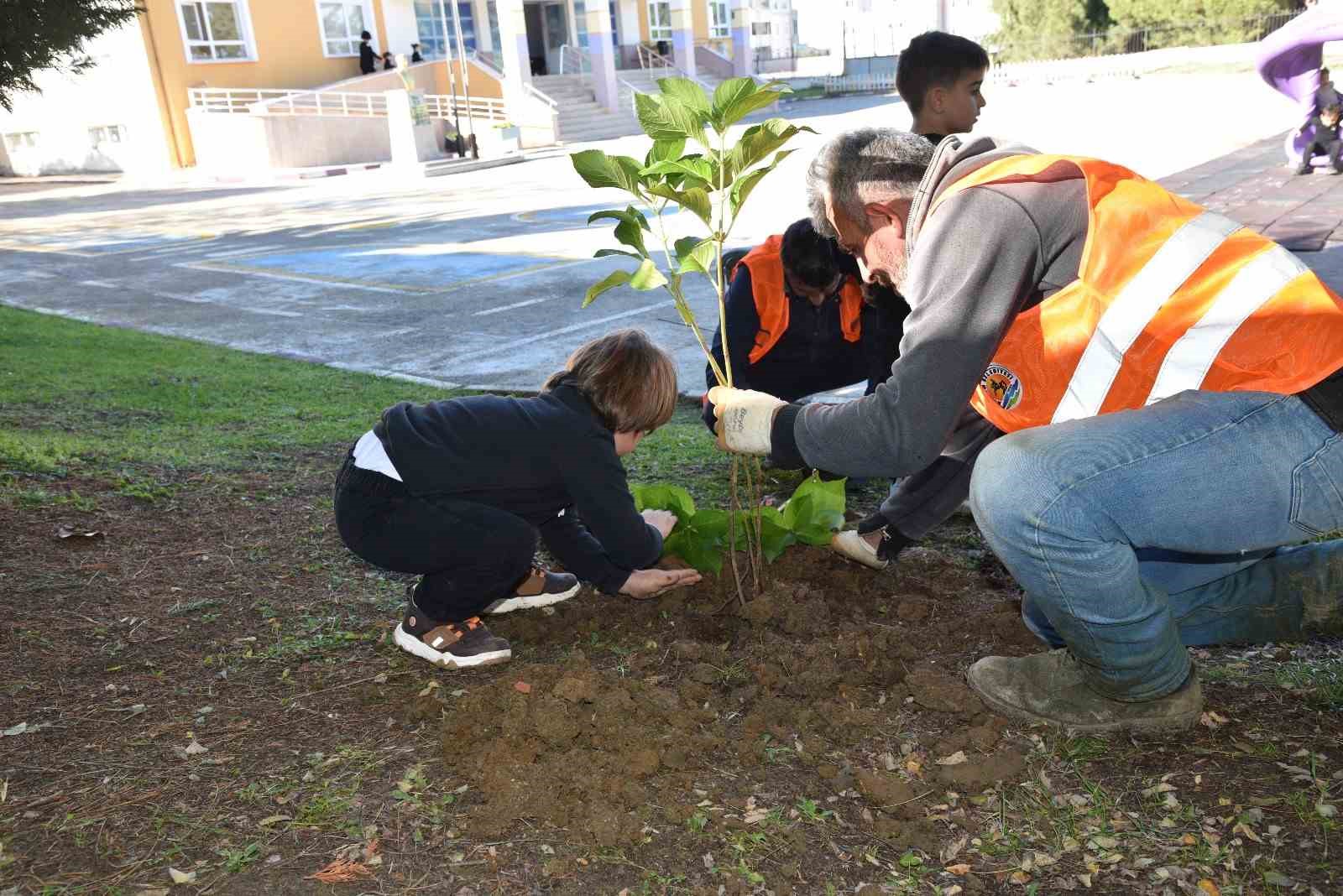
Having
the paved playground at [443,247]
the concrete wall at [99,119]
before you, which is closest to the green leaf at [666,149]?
the paved playground at [443,247]

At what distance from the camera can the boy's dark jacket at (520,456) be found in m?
2.62

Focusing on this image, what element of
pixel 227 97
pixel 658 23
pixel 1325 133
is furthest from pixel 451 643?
pixel 658 23

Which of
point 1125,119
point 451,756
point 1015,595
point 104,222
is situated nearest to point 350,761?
point 451,756

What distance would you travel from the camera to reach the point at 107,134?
100 feet

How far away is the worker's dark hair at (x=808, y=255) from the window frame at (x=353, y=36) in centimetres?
3084

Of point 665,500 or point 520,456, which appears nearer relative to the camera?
point 520,456

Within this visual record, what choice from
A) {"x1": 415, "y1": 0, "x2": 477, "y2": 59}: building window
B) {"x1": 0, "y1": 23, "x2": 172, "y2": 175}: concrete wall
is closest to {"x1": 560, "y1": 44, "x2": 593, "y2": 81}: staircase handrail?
{"x1": 415, "y1": 0, "x2": 477, "y2": 59}: building window

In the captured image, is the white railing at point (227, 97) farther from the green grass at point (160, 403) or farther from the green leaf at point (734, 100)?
the green leaf at point (734, 100)

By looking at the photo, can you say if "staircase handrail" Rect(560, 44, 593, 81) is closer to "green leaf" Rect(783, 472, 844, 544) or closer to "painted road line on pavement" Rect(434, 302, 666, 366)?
"painted road line on pavement" Rect(434, 302, 666, 366)

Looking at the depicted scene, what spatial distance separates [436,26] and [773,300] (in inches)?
1337

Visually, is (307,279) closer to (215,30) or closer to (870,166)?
(870,166)

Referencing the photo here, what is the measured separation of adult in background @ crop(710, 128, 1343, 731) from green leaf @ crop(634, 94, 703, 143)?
32 centimetres

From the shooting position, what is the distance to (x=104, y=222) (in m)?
18.2

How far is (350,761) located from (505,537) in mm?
646
